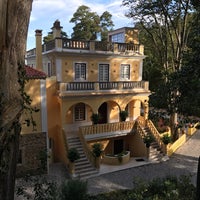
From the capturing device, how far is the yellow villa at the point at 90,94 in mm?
17516

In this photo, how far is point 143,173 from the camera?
51.6 feet

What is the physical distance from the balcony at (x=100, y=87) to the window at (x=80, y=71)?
1746 millimetres

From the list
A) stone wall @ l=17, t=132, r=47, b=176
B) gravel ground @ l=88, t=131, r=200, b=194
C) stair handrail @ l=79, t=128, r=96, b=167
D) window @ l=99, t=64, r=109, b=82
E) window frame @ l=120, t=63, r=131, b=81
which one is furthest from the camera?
window frame @ l=120, t=63, r=131, b=81

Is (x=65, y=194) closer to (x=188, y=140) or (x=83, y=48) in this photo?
(x=83, y=48)

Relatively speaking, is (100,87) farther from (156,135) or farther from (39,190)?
(39,190)

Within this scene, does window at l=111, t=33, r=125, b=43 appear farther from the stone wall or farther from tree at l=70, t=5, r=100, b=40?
tree at l=70, t=5, r=100, b=40

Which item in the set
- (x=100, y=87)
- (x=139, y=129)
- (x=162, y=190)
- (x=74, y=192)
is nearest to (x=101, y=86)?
(x=100, y=87)

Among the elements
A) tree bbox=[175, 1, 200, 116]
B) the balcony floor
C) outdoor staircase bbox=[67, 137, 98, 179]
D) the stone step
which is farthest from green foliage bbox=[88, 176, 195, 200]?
the balcony floor

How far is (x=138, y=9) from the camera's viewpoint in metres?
20.9

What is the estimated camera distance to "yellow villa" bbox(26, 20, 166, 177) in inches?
690

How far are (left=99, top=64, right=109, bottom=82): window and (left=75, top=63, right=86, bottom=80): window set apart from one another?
1648 millimetres

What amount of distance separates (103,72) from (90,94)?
3.53m

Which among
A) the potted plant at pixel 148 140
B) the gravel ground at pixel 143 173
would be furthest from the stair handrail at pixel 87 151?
the potted plant at pixel 148 140

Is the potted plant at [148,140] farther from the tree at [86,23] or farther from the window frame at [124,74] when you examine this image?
the tree at [86,23]
